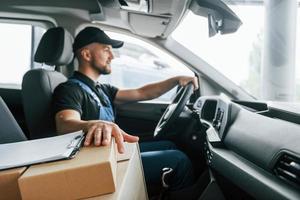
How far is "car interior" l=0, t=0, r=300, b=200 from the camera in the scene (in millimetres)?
1155

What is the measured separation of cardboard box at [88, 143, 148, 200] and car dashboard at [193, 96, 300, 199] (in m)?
0.37

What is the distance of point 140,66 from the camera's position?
2.75 meters

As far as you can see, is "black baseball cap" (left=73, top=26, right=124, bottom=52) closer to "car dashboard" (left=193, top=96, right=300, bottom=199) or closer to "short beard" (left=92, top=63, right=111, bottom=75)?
"short beard" (left=92, top=63, right=111, bottom=75)

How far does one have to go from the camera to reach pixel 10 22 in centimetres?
252

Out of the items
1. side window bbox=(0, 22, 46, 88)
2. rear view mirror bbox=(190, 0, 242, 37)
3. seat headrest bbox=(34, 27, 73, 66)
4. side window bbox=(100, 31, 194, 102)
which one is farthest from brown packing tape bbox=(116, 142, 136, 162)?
side window bbox=(0, 22, 46, 88)

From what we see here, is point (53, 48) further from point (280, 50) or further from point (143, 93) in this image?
point (280, 50)

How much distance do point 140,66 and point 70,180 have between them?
2.05 meters

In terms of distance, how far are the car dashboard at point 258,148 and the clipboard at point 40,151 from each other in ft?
1.86

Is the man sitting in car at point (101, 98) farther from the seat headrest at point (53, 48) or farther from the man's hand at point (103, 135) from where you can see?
the man's hand at point (103, 135)

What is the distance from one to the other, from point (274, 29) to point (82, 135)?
1.25 metres

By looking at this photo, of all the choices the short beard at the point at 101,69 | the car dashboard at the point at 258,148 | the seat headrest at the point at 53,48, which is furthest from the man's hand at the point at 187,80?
the seat headrest at the point at 53,48

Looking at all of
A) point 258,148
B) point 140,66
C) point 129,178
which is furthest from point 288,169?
point 140,66

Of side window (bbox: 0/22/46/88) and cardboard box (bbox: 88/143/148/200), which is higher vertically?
side window (bbox: 0/22/46/88)

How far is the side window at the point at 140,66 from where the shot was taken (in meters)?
2.45
